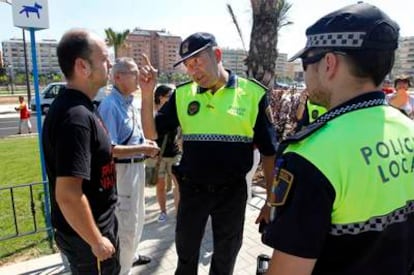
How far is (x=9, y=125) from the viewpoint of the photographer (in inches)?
690

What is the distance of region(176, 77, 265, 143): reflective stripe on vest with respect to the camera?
2.49m

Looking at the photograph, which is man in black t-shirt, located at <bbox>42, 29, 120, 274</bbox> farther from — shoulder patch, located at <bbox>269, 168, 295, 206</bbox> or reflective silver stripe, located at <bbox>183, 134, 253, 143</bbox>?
shoulder patch, located at <bbox>269, 168, 295, 206</bbox>

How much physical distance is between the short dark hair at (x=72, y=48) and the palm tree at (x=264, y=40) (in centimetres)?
520

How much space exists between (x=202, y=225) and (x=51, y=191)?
107 centimetres

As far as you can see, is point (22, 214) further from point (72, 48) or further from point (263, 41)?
point (263, 41)

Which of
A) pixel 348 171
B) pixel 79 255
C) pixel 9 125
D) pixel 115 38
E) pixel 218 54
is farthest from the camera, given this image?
pixel 115 38

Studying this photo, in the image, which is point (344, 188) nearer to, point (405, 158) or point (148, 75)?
point (405, 158)

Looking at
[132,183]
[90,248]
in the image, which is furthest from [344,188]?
[132,183]

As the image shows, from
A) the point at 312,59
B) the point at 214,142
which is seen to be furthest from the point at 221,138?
the point at 312,59

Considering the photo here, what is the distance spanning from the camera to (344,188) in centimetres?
102

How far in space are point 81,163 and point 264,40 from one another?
5609 mm

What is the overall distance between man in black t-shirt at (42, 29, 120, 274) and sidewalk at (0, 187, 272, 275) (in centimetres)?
154

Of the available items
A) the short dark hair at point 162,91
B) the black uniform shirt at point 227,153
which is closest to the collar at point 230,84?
the black uniform shirt at point 227,153

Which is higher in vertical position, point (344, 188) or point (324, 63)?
point (324, 63)
